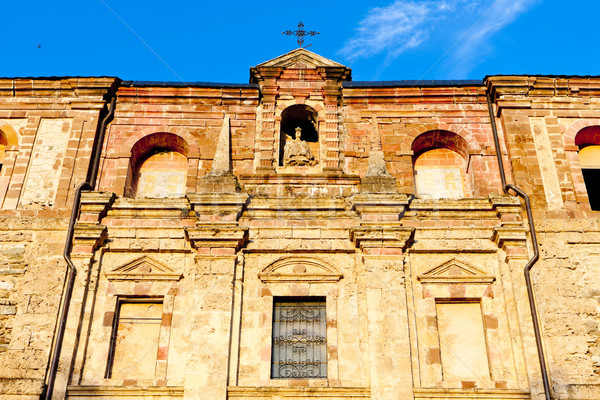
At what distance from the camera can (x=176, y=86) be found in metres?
17.1

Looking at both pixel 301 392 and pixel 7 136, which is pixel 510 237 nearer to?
pixel 301 392

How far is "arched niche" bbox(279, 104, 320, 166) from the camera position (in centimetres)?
1641

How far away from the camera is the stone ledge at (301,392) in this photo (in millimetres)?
12680

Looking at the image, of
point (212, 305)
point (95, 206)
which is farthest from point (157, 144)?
point (212, 305)

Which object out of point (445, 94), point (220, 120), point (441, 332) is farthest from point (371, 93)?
point (441, 332)

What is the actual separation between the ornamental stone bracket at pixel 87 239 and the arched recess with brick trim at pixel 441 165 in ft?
21.7

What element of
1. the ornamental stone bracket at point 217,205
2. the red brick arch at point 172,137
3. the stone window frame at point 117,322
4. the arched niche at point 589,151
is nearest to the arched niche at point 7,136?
the red brick arch at point 172,137

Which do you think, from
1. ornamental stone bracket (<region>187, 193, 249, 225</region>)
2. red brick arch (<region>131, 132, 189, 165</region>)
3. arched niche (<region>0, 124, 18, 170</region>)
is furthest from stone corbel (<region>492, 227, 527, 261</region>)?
arched niche (<region>0, 124, 18, 170</region>)

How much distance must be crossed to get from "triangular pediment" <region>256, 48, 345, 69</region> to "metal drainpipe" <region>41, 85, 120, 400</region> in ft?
12.0

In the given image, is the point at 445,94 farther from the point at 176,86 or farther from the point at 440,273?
the point at 176,86

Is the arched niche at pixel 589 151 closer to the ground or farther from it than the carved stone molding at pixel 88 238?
farther from it

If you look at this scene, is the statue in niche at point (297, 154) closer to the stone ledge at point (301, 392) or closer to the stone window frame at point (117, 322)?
the stone window frame at point (117, 322)

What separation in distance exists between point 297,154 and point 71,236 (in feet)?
16.3

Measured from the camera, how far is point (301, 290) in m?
13.9
